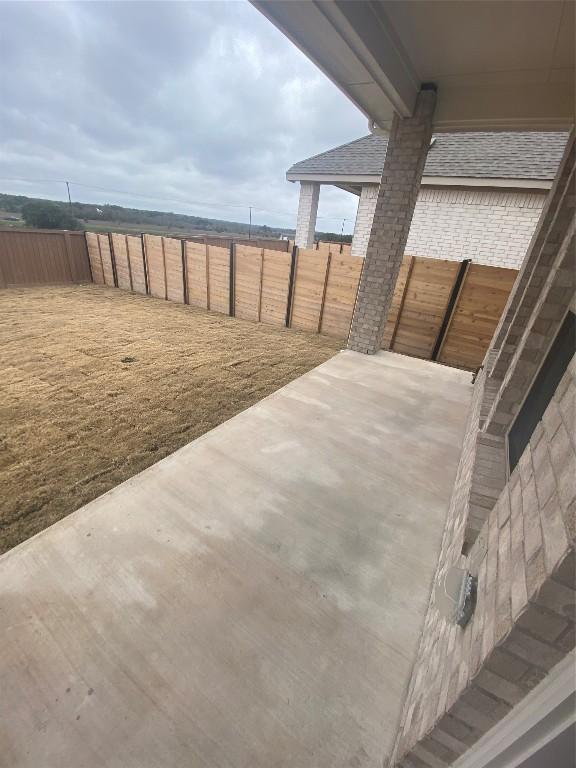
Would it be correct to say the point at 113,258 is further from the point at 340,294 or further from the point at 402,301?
the point at 402,301

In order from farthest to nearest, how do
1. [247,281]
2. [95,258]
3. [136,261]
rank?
[95,258] → [136,261] → [247,281]

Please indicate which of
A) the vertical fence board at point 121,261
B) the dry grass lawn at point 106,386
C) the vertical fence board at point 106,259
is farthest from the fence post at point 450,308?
the vertical fence board at point 106,259

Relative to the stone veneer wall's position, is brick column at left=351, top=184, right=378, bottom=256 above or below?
above

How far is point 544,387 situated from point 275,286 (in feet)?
23.6

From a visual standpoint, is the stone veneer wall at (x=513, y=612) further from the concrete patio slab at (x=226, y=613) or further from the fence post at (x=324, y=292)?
the fence post at (x=324, y=292)

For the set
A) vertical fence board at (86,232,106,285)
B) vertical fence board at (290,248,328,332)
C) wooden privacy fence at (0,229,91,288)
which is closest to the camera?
vertical fence board at (290,248,328,332)

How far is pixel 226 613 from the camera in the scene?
172 cm

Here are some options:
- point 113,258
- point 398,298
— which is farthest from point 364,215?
point 113,258

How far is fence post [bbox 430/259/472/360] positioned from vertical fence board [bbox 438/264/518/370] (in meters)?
0.05

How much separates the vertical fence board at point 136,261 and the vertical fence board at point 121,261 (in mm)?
208

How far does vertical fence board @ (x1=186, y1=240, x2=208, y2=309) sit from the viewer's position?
925 cm

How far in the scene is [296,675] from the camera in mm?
1509

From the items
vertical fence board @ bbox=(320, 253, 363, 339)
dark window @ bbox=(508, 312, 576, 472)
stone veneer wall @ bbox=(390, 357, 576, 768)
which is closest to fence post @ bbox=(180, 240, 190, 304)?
vertical fence board @ bbox=(320, 253, 363, 339)

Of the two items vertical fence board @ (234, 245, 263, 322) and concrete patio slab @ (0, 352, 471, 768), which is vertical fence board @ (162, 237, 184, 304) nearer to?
vertical fence board @ (234, 245, 263, 322)
